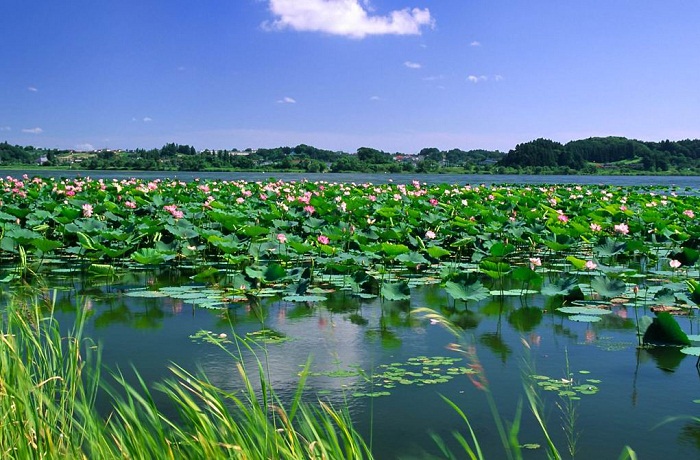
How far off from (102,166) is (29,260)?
7163cm

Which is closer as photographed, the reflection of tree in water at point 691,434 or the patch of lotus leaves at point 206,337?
the reflection of tree in water at point 691,434

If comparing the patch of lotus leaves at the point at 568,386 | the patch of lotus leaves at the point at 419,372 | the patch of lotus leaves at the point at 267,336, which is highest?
the patch of lotus leaves at the point at 568,386

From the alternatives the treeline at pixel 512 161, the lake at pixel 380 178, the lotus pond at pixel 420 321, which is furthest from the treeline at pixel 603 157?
the lotus pond at pixel 420 321

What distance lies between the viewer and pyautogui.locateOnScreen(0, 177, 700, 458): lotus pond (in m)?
2.89

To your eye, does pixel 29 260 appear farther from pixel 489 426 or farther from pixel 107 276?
pixel 489 426

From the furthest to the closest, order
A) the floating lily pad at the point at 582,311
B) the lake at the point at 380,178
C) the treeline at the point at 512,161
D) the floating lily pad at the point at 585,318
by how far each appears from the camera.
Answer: the treeline at the point at 512,161
the lake at the point at 380,178
the floating lily pad at the point at 582,311
the floating lily pad at the point at 585,318

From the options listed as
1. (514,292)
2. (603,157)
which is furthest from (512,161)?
(514,292)

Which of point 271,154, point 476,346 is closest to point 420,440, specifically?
point 476,346

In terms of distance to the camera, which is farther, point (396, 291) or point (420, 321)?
point (396, 291)

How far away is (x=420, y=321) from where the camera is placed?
4676 millimetres

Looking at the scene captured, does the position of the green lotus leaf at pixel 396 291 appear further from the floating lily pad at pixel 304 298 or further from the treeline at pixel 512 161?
the treeline at pixel 512 161

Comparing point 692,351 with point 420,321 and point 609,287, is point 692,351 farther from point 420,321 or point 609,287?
point 420,321

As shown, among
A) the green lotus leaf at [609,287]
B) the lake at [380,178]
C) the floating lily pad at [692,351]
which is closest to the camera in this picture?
the floating lily pad at [692,351]

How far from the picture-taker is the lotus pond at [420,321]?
289 centimetres
